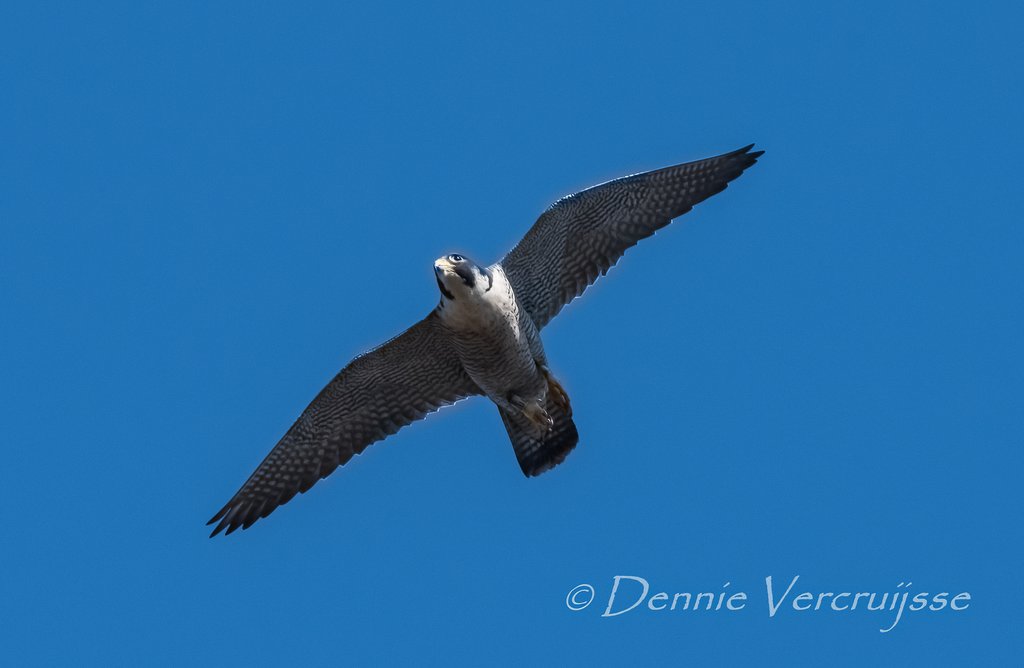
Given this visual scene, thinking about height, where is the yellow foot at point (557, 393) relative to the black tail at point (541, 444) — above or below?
above

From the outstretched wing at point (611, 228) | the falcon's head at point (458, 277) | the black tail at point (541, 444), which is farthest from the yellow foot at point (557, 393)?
the falcon's head at point (458, 277)

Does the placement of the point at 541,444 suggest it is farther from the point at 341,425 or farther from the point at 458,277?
the point at 458,277

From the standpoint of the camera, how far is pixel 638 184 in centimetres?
1495

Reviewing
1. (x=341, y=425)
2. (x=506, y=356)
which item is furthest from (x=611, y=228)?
(x=341, y=425)

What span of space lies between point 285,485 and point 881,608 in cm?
570

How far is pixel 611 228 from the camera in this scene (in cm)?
1502

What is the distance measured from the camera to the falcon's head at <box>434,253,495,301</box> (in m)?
13.7

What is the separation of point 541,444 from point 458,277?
262 centimetres

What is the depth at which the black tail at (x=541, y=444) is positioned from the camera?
15.6 meters

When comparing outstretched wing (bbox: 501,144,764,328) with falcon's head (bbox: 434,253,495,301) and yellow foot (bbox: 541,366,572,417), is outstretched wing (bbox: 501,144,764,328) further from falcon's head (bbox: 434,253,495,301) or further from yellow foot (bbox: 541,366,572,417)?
falcon's head (bbox: 434,253,495,301)

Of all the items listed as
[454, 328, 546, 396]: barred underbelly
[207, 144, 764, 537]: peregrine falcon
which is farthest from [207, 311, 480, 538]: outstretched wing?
[454, 328, 546, 396]: barred underbelly

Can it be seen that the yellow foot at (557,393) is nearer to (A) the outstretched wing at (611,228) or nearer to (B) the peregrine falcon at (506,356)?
(B) the peregrine falcon at (506,356)

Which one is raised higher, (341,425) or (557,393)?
(557,393)

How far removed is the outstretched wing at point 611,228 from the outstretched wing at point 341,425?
1065mm
